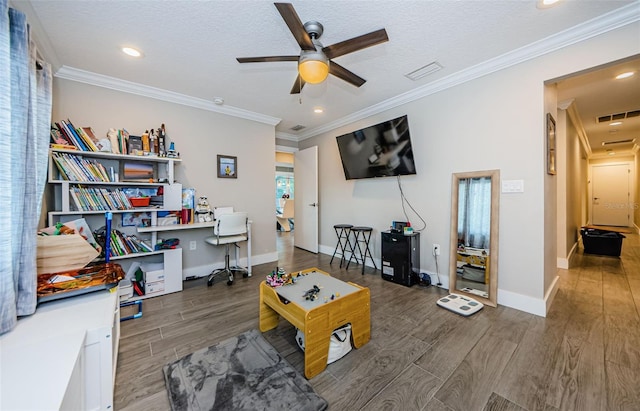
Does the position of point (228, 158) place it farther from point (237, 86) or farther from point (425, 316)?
point (425, 316)

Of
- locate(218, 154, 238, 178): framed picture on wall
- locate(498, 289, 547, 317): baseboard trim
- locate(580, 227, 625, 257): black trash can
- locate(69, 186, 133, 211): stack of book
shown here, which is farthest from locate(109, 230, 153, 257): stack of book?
locate(580, 227, 625, 257): black trash can

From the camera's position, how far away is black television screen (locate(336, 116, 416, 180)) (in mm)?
3125

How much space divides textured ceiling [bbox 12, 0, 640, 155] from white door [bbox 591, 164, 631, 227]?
8.39 meters

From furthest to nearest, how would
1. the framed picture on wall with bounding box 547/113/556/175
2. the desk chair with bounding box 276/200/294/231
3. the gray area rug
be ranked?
the desk chair with bounding box 276/200/294/231
the framed picture on wall with bounding box 547/113/556/175
the gray area rug

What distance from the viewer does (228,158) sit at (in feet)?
12.3

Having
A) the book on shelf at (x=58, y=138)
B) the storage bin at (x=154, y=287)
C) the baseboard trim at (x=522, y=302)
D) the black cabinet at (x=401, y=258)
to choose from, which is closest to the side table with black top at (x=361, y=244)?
the black cabinet at (x=401, y=258)

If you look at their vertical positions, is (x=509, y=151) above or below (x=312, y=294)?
above

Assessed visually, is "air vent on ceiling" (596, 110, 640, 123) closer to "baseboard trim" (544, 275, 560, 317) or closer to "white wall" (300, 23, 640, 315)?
"white wall" (300, 23, 640, 315)

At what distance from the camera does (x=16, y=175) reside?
4.13 feet

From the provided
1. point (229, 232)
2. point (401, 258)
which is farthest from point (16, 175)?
point (401, 258)

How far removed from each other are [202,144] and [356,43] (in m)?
2.71

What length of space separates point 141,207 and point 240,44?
2154 millimetres

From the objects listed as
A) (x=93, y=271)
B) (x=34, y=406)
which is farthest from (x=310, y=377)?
(x=93, y=271)

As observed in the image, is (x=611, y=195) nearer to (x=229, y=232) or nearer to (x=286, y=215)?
(x=286, y=215)
